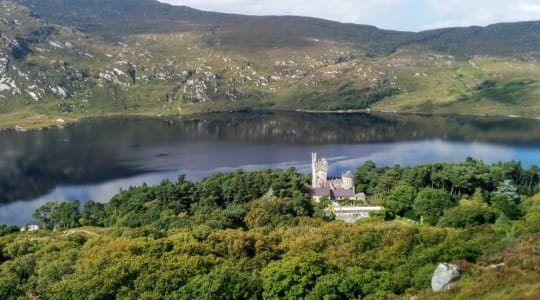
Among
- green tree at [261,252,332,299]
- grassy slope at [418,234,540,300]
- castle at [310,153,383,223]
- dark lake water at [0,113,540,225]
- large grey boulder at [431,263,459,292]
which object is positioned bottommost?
dark lake water at [0,113,540,225]

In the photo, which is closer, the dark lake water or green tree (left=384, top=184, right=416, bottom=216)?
green tree (left=384, top=184, right=416, bottom=216)

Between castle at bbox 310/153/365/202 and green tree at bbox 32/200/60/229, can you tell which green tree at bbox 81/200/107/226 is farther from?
castle at bbox 310/153/365/202

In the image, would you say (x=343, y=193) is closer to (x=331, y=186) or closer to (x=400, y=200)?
(x=331, y=186)

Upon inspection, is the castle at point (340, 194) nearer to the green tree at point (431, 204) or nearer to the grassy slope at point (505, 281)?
the green tree at point (431, 204)

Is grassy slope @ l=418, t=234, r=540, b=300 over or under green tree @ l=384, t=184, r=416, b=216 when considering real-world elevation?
over

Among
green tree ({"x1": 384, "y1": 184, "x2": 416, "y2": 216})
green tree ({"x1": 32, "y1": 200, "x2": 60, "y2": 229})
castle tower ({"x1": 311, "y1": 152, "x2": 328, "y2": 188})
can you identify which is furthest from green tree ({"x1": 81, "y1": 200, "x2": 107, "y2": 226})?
green tree ({"x1": 384, "y1": 184, "x2": 416, "y2": 216})

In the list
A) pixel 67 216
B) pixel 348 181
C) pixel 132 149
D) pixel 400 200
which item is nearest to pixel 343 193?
pixel 348 181
